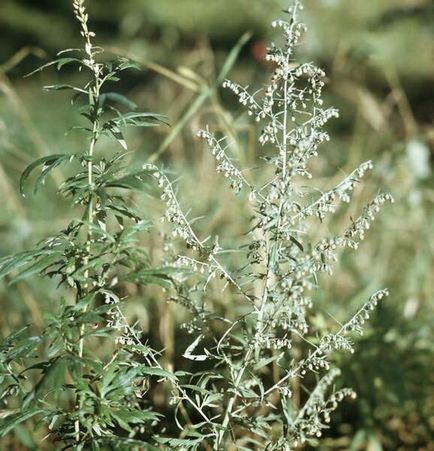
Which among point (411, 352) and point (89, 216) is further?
point (411, 352)

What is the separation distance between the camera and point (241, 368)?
1.49 m

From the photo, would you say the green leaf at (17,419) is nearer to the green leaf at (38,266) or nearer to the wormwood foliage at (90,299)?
the wormwood foliage at (90,299)

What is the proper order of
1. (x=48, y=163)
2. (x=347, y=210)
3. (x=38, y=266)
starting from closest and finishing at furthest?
(x=38, y=266), (x=48, y=163), (x=347, y=210)

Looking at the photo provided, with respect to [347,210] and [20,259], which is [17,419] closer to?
[20,259]

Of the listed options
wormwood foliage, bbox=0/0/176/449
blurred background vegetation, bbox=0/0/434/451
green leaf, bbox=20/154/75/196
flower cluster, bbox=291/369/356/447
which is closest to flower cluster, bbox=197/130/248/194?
wormwood foliage, bbox=0/0/176/449

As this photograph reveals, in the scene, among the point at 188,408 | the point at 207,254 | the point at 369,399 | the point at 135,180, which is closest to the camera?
the point at 135,180

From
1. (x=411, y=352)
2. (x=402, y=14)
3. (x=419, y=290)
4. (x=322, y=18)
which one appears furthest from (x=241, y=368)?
(x=322, y=18)

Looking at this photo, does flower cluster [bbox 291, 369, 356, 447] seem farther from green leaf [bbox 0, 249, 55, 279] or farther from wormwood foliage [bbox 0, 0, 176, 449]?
green leaf [bbox 0, 249, 55, 279]

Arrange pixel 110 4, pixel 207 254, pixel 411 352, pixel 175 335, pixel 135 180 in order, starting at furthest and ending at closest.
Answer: pixel 110 4, pixel 175 335, pixel 411 352, pixel 207 254, pixel 135 180

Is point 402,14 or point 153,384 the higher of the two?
point 402,14

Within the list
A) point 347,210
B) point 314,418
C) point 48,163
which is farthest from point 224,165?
point 347,210

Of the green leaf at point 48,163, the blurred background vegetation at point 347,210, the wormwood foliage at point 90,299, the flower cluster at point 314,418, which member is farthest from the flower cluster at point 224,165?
the blurred background vegetation at point 347,210

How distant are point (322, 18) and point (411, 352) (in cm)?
660

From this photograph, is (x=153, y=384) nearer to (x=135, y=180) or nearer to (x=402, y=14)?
(x=135, y=180)
